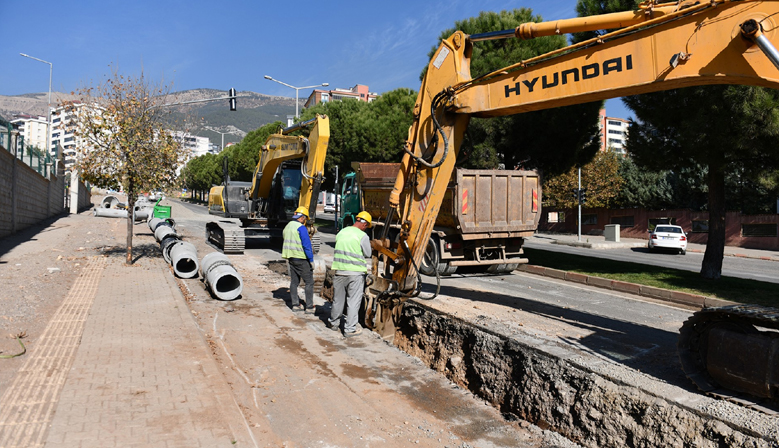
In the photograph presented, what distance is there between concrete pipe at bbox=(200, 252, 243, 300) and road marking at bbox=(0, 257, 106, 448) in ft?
6.85

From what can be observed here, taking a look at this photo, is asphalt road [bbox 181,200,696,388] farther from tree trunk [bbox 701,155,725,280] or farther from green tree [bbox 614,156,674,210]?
A: green tree [bbox 614,156,674,210]

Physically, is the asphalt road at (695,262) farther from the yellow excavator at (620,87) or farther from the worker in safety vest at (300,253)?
the yellow excavator at (620,87)

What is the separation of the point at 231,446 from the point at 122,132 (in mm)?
10720

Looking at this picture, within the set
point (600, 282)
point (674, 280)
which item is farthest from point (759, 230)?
point (600, 282)

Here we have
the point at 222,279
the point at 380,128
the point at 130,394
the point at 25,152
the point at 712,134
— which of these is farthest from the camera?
the point at 380,128

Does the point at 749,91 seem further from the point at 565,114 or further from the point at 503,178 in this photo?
the point at 565,114

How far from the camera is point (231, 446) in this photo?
3.67 meters

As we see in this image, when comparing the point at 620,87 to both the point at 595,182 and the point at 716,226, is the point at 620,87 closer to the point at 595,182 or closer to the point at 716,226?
the point at 716,226

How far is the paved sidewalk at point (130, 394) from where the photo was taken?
373 cm

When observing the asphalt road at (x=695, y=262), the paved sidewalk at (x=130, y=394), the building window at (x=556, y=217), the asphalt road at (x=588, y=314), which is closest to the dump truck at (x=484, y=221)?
the asphalt road at (x=588, y=314)

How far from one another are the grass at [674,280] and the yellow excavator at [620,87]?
19.4ft

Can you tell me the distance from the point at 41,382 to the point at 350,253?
3967 millimetres

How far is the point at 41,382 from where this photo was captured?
4.75 meters

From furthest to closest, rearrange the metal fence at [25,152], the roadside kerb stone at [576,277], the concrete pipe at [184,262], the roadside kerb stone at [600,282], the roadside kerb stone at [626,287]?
the metal fence at [25,152]
the roadside kerb stone at [576,277]
the roadside kerb stone at [600,282]
the concrete pipe at [184,262]
the roadside kerb stone at [626,287]
